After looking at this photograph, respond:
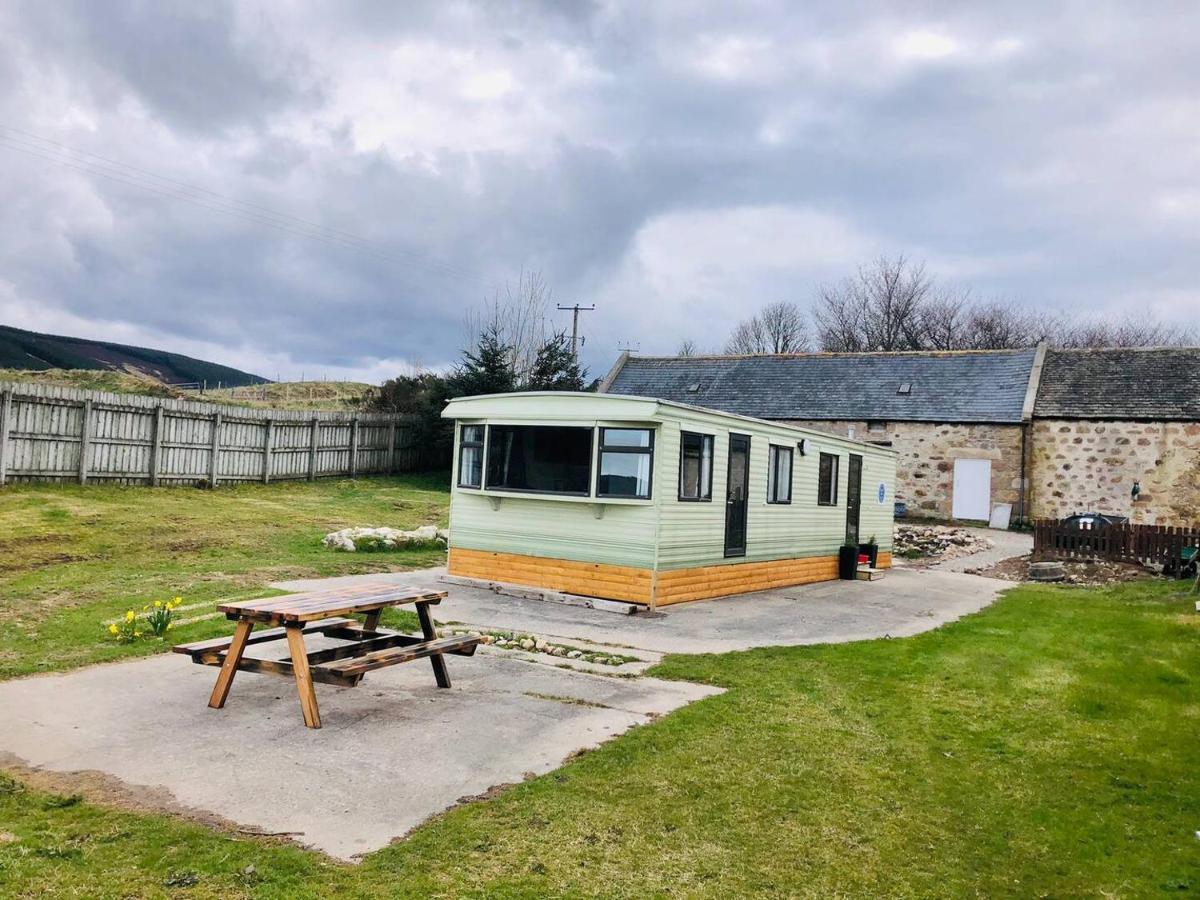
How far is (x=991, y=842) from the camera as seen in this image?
420cm

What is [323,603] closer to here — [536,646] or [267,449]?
[536,646]

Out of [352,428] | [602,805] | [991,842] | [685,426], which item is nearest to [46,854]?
[602,805]

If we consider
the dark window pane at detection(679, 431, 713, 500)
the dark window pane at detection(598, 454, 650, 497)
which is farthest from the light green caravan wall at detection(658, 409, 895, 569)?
the dark window pane at detection(598, 454, 650, 497)

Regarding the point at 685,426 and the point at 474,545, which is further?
the point at 474,545

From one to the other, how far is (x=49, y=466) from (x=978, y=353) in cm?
2686

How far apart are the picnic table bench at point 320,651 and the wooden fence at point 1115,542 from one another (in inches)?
614

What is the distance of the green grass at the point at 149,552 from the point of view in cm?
793

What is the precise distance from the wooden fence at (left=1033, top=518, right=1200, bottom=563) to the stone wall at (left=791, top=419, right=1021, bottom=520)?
7.72 meters

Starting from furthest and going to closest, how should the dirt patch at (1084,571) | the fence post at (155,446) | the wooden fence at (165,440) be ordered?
the fence post at (155,446) < the dirt patch at (1084,571) < the wooden fence at (165,440)

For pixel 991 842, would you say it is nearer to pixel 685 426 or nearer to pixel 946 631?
pixel 946 631

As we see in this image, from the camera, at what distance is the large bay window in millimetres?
11070

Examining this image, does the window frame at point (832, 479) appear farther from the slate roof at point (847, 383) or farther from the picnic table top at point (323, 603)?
the slate roof at point (847, 383)

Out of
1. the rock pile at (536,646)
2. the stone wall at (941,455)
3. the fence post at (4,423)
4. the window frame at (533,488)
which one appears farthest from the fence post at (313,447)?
the stone wall at (941,455)

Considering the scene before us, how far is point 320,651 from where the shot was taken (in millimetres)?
6207
